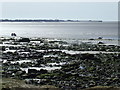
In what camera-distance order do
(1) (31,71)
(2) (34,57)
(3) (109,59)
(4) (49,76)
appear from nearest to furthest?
(4) (49,76) → (1) (31,71) → (3) (109,59) → (2) (34,57)

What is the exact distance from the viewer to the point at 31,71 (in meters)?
41.7

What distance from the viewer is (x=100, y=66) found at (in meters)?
46.4

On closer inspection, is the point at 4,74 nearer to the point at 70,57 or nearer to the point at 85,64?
the point at 85,64

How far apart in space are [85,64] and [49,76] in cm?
1063

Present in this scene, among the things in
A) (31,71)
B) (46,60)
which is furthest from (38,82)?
(46,60)

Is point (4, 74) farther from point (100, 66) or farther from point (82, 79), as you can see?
point (100, 66)

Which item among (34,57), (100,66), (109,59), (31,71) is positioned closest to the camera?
(31,71)

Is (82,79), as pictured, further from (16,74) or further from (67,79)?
(16,74)

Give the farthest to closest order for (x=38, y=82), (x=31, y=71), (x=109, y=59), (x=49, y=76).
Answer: (x=109, y=59) → (x=31, y=71) → (x=49, y=76) → (x=38, y=82)

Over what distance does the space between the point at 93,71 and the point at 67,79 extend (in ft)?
20.6

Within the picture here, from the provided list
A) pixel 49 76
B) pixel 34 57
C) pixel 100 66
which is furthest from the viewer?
pixel 34 57

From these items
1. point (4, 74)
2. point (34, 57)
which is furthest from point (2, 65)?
point (34, 57)

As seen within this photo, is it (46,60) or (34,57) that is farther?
(34,57)

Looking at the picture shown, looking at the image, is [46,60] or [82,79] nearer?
[82,79]
